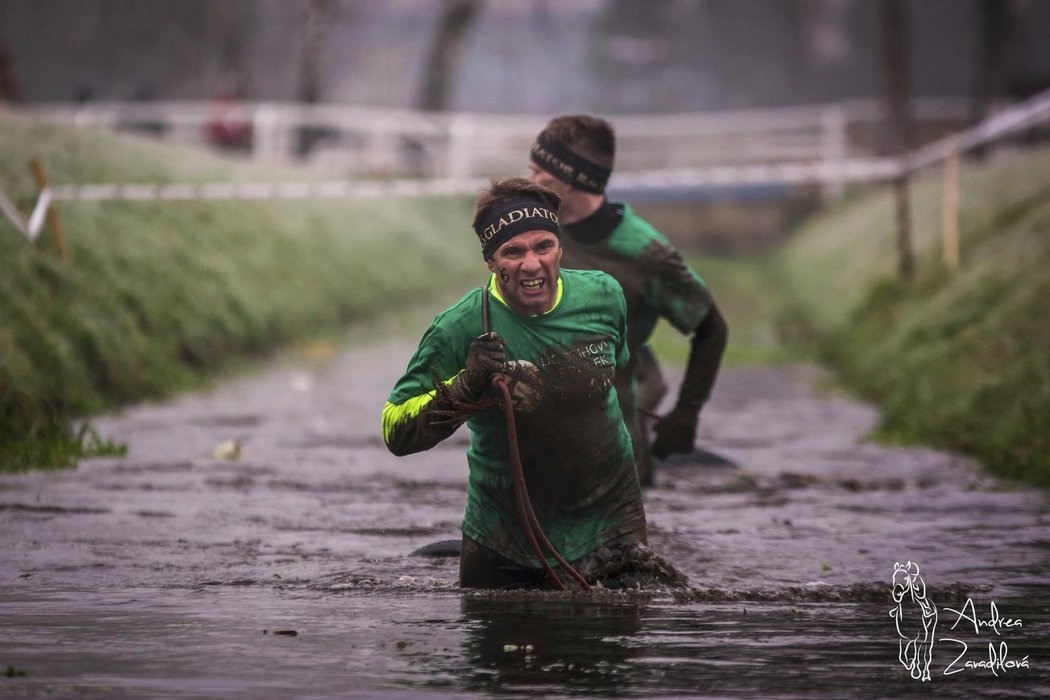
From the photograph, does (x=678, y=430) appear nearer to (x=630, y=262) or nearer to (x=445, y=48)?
(x=630, y=262)

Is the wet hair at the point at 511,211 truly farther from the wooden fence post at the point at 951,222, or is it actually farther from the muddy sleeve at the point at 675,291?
the wooden fence post at the point at 951,222

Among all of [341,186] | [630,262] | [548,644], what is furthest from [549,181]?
[341,186]

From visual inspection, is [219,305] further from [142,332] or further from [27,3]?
[27,3]

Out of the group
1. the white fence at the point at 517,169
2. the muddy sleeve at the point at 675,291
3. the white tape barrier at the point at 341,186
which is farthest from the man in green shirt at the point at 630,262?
the white fence at the point at 517,169

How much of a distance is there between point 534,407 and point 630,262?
1.96m

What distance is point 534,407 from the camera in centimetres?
677

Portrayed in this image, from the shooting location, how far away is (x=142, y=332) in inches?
610

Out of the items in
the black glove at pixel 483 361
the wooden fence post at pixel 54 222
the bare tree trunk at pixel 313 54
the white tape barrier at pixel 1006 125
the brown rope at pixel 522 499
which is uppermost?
the bare tree trunk at pixel 313 54

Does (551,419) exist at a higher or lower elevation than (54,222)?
lower

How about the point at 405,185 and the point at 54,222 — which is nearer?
the point at 54,222

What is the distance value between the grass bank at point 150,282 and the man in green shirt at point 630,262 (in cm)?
398

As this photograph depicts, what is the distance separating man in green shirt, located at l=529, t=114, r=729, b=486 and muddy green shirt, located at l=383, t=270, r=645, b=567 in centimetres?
140

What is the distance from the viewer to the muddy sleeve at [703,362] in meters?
8.46

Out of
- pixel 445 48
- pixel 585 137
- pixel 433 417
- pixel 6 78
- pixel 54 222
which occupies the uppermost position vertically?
pixel 445 48
